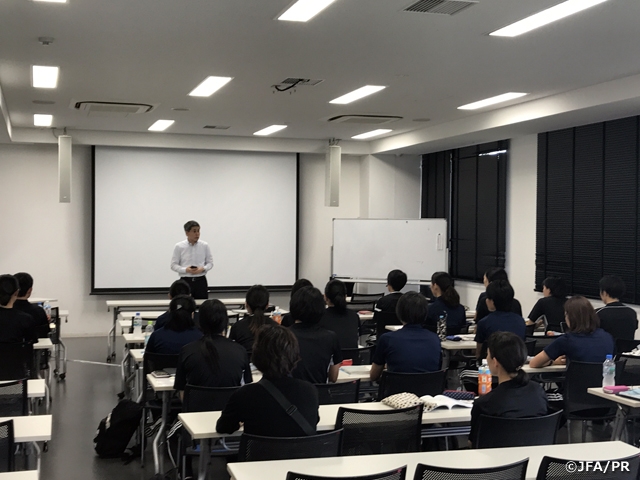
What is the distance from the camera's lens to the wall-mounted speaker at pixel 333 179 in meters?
11.1

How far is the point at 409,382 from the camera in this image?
4422 millimetres

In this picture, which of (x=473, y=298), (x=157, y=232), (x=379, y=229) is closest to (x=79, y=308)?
(x=157, y=232)

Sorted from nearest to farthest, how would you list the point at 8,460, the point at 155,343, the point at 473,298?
Result: 1. the point at 8,460
2. the point at 155,343
3. the point at 473,298

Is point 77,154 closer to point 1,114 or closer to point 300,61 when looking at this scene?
point 1,114

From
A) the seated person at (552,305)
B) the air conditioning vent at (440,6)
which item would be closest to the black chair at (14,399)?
the air conditioning vent at (440,6)

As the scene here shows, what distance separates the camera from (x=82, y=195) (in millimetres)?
11859

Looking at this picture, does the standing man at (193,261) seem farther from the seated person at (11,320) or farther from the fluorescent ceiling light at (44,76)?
the seated person at (11,320)

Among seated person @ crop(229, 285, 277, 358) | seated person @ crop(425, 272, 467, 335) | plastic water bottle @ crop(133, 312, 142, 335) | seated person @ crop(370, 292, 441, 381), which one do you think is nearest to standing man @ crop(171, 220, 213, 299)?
plastic water bottle @ crop(133, 312, 142, 335)

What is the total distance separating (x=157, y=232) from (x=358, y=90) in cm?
544

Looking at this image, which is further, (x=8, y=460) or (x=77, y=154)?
(x=77, y=154)

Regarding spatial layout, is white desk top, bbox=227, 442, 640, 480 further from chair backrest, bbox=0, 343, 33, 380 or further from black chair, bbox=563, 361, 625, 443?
chair backrest, bbox=0, 343, 33, 380

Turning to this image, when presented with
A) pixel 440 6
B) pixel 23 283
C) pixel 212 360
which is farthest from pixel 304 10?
pixel 23 283

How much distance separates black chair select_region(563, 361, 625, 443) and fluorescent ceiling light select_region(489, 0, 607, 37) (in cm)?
243

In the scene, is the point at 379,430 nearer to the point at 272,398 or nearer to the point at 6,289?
the point at 272,398
